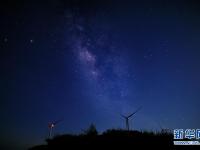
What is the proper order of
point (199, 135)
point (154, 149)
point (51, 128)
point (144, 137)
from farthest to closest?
point (51, 128)
point (144, 137)
point (154, 149)
point (199, 135)

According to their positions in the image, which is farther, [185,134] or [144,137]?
[144,137]

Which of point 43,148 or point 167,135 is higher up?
point 167,135

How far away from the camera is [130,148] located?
35750 millimetres

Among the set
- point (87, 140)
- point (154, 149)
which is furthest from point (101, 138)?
point (154, 149)

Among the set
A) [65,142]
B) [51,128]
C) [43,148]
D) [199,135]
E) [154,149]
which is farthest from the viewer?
[51,128]

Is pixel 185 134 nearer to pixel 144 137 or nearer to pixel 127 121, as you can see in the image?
pixel 144 137

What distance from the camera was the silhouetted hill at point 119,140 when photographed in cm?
3566

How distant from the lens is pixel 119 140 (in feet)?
122

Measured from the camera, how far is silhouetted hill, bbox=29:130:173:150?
117 ft

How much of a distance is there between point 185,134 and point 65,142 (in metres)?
20.4

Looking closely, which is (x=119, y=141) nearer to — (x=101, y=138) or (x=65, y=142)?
(x=101, y=138)

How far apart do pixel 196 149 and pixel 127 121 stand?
20.7 meters

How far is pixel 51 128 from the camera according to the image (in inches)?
2392

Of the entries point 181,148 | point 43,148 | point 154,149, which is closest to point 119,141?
point 154,149
